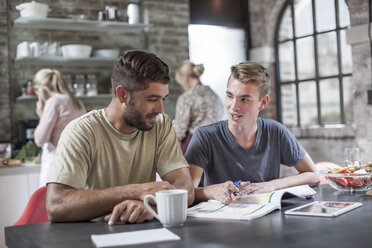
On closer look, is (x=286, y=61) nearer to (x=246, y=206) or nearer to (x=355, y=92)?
(x=355, y=92)

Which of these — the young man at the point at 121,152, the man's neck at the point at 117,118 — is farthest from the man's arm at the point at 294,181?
the man's neck at the point at 117,118

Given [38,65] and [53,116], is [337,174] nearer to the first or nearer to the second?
[53,116]

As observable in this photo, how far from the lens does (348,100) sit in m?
5.25

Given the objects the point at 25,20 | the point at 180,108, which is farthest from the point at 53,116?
the point at 25,20

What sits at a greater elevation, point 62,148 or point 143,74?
point 143,74

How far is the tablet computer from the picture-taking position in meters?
1.54

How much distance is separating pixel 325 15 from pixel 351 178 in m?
3.78

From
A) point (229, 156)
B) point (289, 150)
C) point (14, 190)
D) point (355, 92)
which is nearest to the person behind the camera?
point (229, 156)

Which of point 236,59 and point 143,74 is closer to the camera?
point 143,74

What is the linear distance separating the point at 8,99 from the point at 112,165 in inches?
133

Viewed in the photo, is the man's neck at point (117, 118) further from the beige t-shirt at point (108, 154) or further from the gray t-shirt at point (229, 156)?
the gray t-shirt at point (229, 156)

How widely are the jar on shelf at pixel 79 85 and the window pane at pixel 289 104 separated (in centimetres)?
245

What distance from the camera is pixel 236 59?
633 centimetres

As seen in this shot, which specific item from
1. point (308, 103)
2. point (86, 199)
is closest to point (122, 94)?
point (86, 199)
